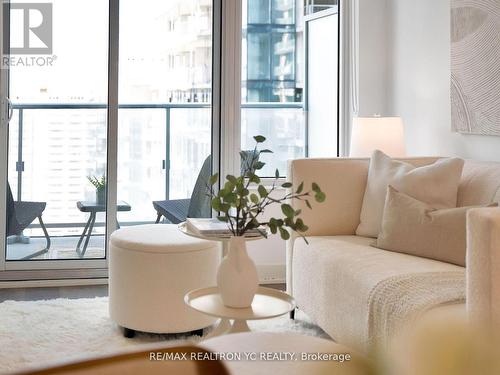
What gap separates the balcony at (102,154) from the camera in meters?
4.80

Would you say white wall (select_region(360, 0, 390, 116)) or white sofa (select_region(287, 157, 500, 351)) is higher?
white wall (select_region(360, 0, 390, 116))

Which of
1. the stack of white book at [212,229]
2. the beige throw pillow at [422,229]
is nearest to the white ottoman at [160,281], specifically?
the stack of white book at [212,229]

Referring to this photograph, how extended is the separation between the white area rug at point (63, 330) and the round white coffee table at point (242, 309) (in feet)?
1.90

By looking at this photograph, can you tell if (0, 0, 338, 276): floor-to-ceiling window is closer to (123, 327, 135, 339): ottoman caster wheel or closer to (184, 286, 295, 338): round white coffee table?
(123, 327, 135, 339): ottoman caster wheel

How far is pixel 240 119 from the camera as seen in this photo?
4.99m

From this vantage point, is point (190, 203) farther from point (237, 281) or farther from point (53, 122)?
point (237, 281)

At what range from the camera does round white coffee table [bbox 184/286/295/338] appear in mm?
2660

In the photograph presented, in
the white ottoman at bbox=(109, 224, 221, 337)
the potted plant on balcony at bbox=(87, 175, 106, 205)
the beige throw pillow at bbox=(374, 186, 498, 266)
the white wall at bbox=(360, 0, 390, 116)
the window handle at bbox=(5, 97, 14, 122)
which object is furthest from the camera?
the white wall at bbox=(360, 0, 390, 116)

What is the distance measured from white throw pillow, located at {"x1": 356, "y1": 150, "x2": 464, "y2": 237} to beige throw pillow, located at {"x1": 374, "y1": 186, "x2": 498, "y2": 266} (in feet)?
0.31

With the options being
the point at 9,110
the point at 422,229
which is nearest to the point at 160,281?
the point at 422,229

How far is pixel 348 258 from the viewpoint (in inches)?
125

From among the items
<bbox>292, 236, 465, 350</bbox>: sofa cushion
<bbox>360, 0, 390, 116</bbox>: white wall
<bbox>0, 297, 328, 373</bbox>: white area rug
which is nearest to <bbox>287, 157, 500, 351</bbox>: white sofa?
<bbox>292, 236, 465, 350</bbox>: sofa cushion

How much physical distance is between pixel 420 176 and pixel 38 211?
2.56 m

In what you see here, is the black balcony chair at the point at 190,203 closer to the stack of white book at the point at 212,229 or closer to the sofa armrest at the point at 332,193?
the sofa armrest at the point at 332,193
